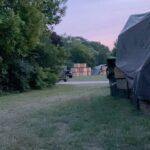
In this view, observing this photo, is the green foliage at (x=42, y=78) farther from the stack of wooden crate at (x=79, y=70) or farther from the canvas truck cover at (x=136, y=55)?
the stack of wooden crate at (x=79, y=70)

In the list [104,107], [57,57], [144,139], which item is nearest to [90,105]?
[104,107]

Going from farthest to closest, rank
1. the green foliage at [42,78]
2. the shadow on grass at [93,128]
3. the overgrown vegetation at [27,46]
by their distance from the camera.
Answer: the green foliage at [42,78] < the overgrown vegetation at [27,46] < the shadow on grass at [93,128]

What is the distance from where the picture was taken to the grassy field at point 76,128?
7.37 metres

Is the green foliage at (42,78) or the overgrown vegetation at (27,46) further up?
the overgrown vegetation at (27,46)

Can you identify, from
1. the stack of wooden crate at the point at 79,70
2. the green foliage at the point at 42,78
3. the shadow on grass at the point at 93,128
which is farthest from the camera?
the stack of wooden crate at the point at 79,70

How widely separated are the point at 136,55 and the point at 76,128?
4.52 m

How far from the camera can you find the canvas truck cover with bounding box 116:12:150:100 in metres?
9.93

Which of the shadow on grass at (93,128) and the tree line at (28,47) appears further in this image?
the tree line at (28,47)

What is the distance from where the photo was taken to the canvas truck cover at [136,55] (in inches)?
391

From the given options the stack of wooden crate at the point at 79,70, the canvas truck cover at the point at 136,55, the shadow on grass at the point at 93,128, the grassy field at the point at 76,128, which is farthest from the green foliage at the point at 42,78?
the stack of wooden crate at the point at 79,70

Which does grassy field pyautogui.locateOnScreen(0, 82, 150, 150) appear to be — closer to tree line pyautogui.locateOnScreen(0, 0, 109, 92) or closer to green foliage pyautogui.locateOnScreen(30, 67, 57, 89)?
tree line pyautogui.locateOnScreen(0, 0, 109, 92)

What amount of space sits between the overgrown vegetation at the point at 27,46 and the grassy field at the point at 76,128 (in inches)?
357

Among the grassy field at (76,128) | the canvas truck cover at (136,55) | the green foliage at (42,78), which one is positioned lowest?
the grassy field at (76,128)

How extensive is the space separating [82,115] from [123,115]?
1087 mm
